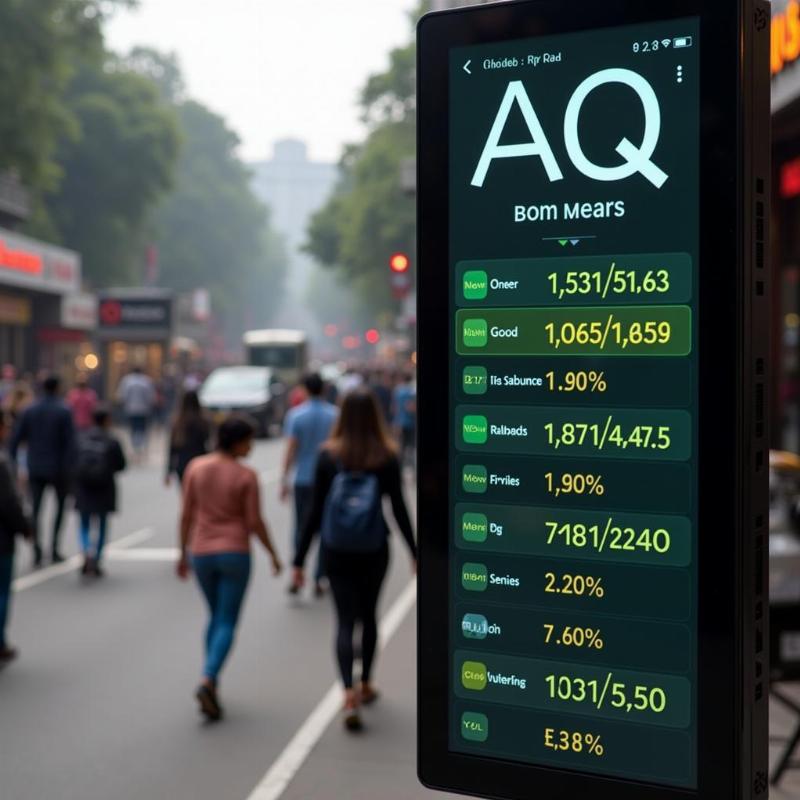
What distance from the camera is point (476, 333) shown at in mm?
2828

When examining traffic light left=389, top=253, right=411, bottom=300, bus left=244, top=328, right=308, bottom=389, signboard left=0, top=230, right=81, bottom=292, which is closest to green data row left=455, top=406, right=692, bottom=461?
traffic light left=389, top=253, right=411, bottom=300

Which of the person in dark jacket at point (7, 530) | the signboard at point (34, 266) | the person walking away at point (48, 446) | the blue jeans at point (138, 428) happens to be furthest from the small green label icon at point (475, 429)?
the signboard at point (34, 266)

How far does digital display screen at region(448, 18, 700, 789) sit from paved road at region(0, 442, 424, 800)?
310cm

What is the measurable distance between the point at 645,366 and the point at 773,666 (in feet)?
12.8

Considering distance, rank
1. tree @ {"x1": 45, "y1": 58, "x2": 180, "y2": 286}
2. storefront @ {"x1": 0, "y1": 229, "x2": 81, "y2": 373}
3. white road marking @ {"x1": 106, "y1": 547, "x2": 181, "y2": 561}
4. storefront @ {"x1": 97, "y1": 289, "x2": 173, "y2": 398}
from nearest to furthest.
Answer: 1. white road marking @ {"x1": 106, "y1": 547, "x2": 181, "y2": 561}
2. storefront @ {"x1": 0, "y1": 229, "x2": 81, "y2": 373}
3. storefront @ {"x1": 97, "y1": 289, "x2": 173, "y2": 398}
4. tree @ {"x1": 45, "y1": 58, "x2": 180, "y2": 286}

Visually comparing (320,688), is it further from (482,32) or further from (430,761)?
(482,32)

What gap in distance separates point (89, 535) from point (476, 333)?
9.93 m

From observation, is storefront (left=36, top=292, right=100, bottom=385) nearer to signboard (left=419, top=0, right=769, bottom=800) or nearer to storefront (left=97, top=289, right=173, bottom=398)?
storefront (left=97, top=289, right=173, bottom=398)

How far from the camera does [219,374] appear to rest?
1337 inches

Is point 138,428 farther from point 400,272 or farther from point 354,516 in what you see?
point 354,516

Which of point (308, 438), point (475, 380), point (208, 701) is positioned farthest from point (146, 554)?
point (475, 380)

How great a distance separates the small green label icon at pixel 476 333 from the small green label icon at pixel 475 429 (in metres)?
0.16

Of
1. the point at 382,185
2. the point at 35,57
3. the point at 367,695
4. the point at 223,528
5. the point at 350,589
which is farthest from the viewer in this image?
the point at 382,185

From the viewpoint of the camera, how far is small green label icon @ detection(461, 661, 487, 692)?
2855 mm
